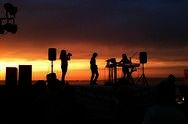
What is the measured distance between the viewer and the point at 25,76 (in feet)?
42.5

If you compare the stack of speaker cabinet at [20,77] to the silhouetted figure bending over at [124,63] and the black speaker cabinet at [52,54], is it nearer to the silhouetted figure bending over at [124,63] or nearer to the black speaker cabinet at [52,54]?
the black speaker cabinet at [52,54]

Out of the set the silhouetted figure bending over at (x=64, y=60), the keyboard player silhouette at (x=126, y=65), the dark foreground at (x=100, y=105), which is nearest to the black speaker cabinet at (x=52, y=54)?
the silhouetted figure bending over at (x=64, y=60)

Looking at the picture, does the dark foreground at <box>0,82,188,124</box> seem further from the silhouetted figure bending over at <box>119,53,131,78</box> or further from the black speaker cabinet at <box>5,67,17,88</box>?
the silhouetted figure bending over at <box>119,53,131,78</box>

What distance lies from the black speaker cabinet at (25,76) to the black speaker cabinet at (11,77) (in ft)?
0.78

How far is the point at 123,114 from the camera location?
34.1 ft

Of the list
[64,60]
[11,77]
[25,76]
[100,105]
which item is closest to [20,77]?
[25,76]

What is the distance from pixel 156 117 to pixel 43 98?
435 cm

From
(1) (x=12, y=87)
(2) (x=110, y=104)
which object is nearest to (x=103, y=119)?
(2) (x=110, y=104)

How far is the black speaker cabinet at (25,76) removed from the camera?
1273 centimetres

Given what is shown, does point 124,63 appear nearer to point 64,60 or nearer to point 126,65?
point 126,65

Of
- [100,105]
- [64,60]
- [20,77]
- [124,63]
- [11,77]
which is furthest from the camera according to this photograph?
[124,63]

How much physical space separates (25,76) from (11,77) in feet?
1.69

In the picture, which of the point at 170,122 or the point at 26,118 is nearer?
the point at 170,122

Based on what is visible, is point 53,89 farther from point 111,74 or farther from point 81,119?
point 111,74
